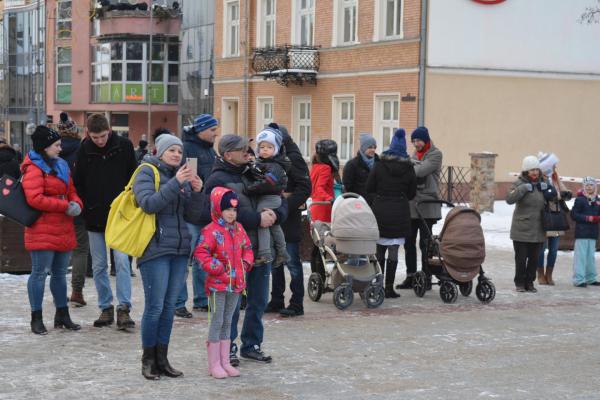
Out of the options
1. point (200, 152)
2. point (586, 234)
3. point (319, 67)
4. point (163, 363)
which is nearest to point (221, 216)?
point (163, 363)

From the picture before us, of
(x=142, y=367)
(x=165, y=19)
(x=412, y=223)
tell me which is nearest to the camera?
(x=142, y=367)

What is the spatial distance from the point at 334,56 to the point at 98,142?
21.8 m

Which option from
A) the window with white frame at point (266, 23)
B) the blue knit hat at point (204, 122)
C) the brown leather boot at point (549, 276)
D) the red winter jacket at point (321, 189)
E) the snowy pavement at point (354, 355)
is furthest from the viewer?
the window with white frame at point (266, 23)

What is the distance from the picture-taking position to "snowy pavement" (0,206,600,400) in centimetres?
727

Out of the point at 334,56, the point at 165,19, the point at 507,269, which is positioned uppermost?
the point at 165,19

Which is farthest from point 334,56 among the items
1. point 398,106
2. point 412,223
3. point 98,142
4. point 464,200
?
point 98,142

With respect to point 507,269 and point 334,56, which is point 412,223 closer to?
point 507,269

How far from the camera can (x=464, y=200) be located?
26.3 meters

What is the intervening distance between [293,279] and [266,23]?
2556 cm

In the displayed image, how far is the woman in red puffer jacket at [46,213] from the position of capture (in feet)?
29.1

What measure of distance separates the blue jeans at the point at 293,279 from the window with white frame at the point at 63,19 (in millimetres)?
47375

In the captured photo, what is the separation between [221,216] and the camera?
24.4 ft

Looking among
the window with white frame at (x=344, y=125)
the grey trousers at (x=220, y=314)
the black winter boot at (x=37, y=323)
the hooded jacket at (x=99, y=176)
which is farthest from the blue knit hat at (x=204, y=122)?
the window with white frame at (x=344, y=125)

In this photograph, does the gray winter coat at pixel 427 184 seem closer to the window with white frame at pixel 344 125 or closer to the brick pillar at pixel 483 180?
the brick pillar at pixel 483 180
